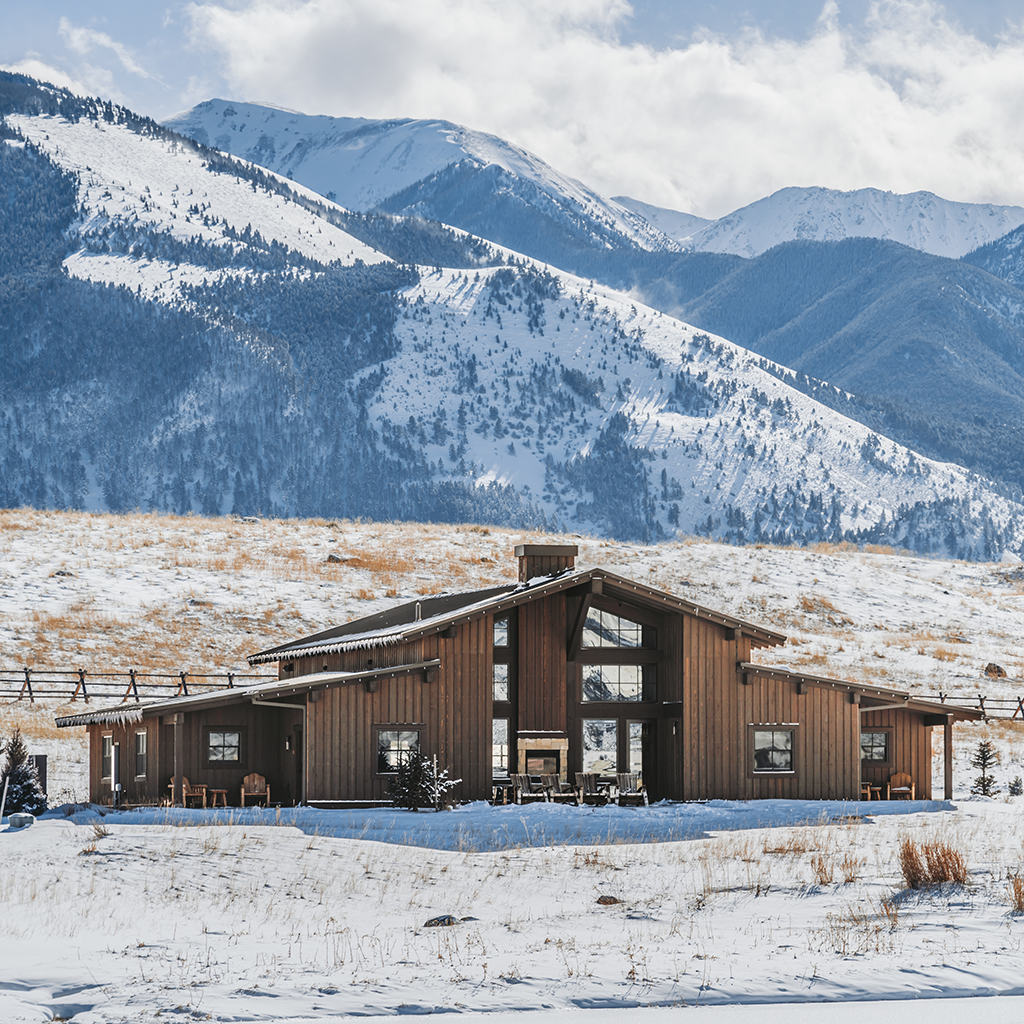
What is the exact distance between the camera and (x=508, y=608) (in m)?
29.9

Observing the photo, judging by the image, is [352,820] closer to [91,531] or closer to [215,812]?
[215,812]

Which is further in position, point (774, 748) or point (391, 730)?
point (774, 748)

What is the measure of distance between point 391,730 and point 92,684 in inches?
771

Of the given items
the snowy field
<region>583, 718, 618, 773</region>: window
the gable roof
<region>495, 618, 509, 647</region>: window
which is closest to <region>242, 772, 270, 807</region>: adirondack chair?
the gable roof

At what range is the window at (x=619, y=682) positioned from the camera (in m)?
31.5

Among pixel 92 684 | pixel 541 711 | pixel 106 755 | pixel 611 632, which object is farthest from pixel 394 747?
pixel 92 684

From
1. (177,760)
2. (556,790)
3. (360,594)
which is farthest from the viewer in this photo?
(360,594)

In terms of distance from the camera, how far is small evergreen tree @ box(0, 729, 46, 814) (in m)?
25.6

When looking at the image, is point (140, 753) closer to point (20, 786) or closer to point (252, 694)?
point (252, 694)

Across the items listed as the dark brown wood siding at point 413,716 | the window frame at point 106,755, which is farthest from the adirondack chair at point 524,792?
the window frame at point 106,755

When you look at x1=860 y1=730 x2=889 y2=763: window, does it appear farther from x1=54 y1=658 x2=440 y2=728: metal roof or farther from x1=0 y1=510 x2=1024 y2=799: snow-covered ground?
x1=54 y1=658 x2=440 y2=728: metal roof

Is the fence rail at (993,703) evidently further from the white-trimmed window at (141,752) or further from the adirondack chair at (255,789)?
the white-trimmed window at (141,752)

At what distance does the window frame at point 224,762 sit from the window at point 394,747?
384 cm

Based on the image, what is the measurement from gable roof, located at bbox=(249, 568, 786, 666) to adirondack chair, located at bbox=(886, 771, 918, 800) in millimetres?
4751
